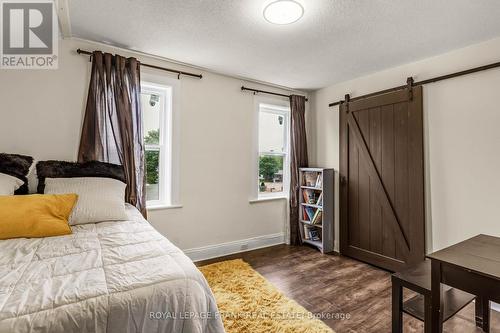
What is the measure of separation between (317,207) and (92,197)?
2701 mm

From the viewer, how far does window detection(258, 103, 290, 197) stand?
3773mm

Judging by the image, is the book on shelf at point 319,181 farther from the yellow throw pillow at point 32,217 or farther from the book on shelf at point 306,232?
the yellow throw pillow at point 32,217

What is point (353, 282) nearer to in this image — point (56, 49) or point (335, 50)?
point (335, 50)

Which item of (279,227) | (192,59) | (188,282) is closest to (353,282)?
(279,227)

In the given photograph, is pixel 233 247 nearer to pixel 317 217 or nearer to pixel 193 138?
pixel 317 217

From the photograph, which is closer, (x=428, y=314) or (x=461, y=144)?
(x=428, y=314)

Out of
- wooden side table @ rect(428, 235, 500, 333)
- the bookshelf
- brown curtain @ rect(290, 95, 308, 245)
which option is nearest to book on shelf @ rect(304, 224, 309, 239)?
the bookshelf

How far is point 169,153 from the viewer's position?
9.68 ft

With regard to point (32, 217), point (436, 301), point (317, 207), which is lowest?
point (436, 301)

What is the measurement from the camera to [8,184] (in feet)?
6.32

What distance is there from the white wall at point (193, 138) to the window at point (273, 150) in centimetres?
24

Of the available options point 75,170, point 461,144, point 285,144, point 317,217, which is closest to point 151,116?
point 75,170

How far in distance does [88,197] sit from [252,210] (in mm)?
2041

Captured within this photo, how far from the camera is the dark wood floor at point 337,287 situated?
6.36ft
